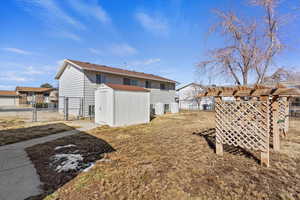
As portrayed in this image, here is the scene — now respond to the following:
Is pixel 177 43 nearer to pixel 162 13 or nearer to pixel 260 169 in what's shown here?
pixel 162 13

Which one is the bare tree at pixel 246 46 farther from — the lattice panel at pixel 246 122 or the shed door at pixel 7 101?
the shed door at pixel 7 101

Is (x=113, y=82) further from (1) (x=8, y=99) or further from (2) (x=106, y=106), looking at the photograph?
(1) (x=8, y=99)

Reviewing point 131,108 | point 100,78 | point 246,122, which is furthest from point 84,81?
point 246,122

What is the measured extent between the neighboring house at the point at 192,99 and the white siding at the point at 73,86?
659 inches

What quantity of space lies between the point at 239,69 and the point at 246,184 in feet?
46.9

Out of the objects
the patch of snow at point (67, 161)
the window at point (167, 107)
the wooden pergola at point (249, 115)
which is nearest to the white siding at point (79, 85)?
the window at point (167, 107)

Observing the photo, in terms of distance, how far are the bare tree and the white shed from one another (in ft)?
31.0

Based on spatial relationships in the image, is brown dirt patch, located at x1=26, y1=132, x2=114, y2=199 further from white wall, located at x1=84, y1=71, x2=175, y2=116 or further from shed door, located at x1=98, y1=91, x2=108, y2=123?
white wall, located at x1=84, y1=71, x2=175, y2=116

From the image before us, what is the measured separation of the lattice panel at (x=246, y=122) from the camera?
3.17 m

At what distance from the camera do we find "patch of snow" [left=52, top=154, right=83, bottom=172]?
3.03 meters

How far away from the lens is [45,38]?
11172mm

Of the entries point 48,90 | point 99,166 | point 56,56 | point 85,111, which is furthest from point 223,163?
point 48,90

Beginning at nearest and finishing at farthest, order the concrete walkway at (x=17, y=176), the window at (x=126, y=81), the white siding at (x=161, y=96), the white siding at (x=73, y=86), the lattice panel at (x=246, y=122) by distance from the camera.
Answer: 1. the concrete walkway at (x=17, y=176)
2. the lattice panel at (x=246, y=122)
3. the white siding at (x=73, y=86)
4. the window at (x=126, y=81)
5. the white siding at (x=161, y=96)

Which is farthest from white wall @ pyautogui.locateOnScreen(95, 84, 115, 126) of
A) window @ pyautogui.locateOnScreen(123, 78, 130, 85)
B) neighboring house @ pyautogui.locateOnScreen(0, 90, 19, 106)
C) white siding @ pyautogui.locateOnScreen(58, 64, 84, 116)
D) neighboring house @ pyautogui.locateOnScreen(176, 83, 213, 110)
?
neighboring house @ pyautogui.locateOnScreen(0, 90, 19, 106)
